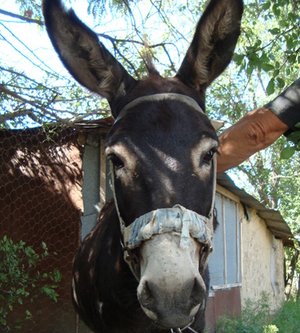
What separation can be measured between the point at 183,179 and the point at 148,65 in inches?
51.0

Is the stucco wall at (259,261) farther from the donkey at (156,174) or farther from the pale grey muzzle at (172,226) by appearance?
the pale grey muzzle at (172,226)

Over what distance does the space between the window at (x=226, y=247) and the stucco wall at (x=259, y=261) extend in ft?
2.17

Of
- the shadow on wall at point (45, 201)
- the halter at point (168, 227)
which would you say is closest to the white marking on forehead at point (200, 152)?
the halter at point (168, 227)

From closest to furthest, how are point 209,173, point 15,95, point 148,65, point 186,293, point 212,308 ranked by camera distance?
point 186,293 → point 209,173 → point 148,65 → point 15,95 → point 212,308

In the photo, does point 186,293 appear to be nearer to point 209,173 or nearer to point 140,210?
point 140,210

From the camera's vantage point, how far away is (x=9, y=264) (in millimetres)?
5168

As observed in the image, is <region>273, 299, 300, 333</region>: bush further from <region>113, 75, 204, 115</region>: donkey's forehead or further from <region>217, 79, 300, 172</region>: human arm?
<region>113, 75, 204, 115</region>: donkey's forehead

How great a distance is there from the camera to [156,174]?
272 centimetres

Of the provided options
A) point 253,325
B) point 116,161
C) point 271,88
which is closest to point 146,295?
point 116,161

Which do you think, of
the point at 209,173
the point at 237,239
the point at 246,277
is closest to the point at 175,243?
the point at 209,173

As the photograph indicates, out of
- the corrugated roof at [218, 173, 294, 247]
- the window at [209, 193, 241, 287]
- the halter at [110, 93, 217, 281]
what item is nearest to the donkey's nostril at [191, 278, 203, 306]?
the halter at [110, 93, 217, 281]

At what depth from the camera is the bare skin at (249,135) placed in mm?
3547

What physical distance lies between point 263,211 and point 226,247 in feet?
13.4

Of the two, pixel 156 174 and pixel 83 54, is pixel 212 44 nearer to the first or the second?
pixel 83 54
